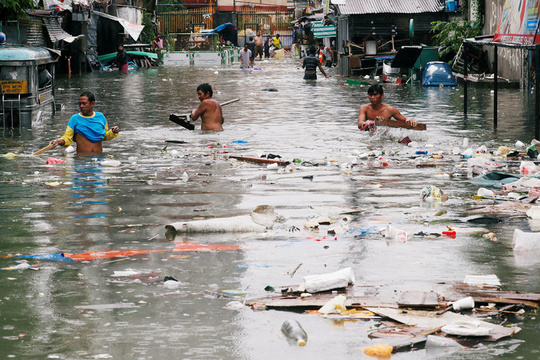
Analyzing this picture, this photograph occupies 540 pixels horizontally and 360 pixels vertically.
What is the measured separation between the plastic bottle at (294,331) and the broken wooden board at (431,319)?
0.50m

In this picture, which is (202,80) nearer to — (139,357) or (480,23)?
(480,23)

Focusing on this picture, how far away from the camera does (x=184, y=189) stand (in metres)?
9.53

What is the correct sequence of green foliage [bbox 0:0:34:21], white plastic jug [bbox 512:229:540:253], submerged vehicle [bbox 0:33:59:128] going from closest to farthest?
white plastic jug [bbox 512:229:540:253]
submerged vehicle [bbox 0:33:59:128]
green foliage [bbox 0:0:34:21]

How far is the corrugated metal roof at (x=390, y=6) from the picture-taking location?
35062 mm

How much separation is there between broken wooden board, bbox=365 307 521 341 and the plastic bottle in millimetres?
500

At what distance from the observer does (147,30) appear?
187ft

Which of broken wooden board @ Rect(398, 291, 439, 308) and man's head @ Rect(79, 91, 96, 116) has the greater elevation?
man's head @ Rect(79, 91, 96, 116)

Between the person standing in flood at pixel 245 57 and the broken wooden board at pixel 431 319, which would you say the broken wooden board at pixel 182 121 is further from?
the person standing in flood at pixel 245 57

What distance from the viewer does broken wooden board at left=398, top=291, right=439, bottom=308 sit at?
4840 millimetres

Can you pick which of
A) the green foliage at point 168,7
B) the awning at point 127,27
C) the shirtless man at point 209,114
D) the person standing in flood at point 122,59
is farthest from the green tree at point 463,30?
the green foliage at point 168,7

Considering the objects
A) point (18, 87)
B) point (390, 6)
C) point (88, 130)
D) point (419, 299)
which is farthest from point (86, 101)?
point (390, 6)

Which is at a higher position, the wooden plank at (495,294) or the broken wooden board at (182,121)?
the broken wooden board at (182,121)

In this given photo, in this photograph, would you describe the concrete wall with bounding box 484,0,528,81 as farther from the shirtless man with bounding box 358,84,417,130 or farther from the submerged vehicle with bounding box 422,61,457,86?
the shirtless man with bounding box 358,84,417,130

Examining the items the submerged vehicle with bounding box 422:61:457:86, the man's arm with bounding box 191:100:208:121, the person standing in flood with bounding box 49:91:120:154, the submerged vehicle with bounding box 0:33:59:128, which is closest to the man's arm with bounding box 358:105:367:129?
the man's arm with bounding box 191:100:208:121
